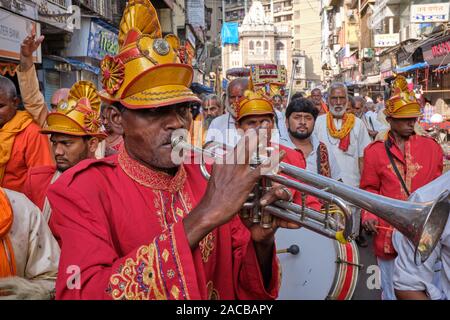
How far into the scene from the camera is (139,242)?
189cm

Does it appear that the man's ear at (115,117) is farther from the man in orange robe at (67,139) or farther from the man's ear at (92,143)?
the man's ear at (92,143)

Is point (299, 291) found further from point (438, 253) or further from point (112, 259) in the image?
point (112, 259)

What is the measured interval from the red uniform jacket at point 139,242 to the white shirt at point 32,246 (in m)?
0.59

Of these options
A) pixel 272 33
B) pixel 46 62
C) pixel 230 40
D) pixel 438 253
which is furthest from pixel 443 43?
pixel 272 33

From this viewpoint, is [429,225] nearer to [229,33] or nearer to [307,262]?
[307,262]

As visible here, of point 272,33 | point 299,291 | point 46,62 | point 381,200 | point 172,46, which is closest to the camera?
point 381,200

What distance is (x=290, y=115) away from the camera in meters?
5.62

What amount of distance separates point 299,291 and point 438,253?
1.73 meters

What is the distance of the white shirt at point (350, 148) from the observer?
21.1 feet

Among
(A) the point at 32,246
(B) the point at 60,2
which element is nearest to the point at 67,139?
(A) the point at 32,246

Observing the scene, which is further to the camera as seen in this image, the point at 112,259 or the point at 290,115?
the point at 290,115

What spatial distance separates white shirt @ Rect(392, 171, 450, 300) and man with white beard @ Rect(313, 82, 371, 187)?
12.9 ft

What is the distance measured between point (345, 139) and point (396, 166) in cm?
216

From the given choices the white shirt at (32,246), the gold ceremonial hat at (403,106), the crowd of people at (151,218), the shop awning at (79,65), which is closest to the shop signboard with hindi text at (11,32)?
the shop awning at (79,65)
